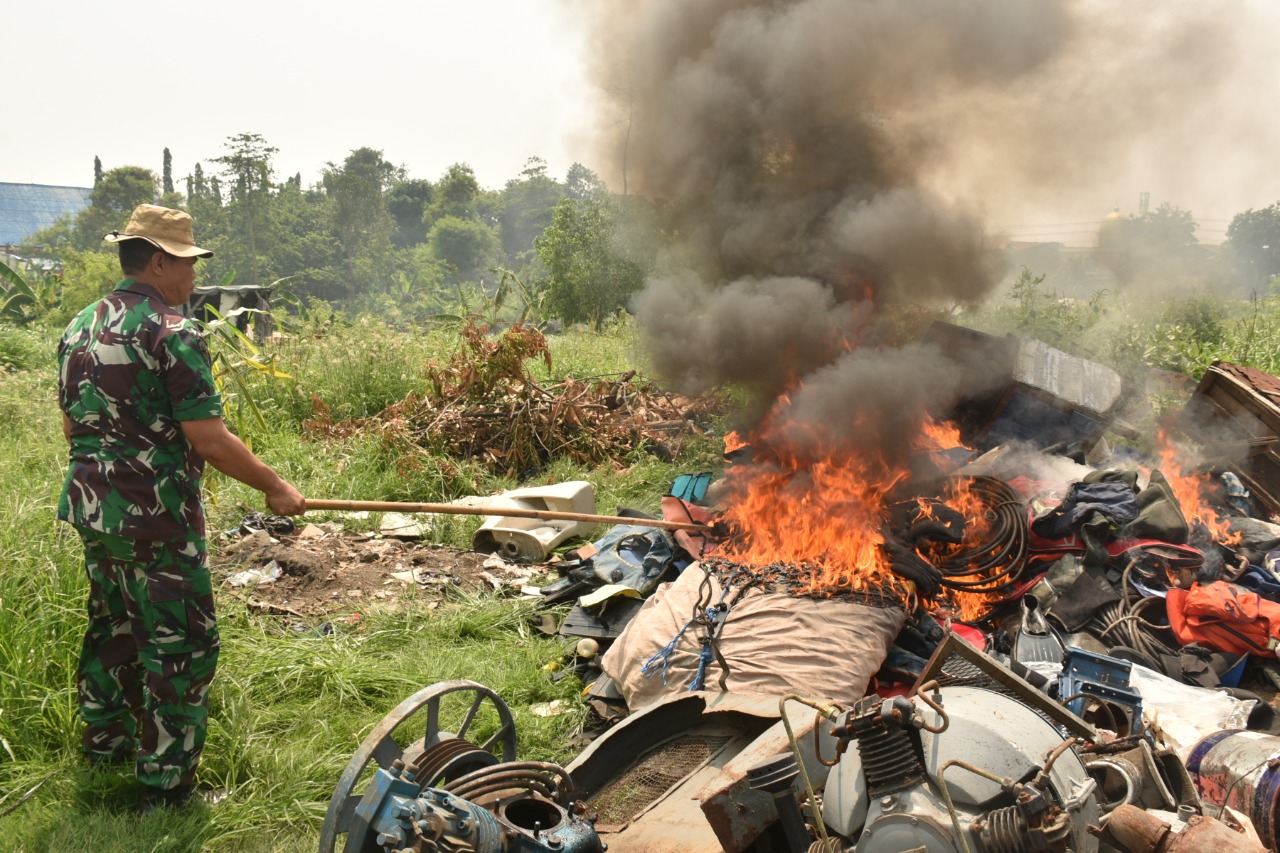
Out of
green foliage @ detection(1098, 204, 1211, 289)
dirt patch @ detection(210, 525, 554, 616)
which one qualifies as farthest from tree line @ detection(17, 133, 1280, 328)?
dirt patch @ detection(210, 525, 554, 616)

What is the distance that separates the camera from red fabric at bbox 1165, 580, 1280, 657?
412 centimetres

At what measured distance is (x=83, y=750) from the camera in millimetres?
3441

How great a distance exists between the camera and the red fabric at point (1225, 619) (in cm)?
412

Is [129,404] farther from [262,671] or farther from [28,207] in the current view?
[28,207]

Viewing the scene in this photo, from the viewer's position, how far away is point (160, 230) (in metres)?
3.21

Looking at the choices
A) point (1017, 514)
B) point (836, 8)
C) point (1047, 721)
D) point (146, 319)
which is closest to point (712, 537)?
point (1017, 514)

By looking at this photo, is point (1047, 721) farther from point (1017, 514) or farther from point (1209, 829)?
point (1017, 514)

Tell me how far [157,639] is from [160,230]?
155 cm

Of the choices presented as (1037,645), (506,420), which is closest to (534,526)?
(506,420)

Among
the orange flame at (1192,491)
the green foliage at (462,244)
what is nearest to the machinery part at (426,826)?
the orange flame at (1192,491)

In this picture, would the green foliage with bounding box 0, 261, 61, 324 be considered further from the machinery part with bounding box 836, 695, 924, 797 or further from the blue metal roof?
the blue metal roof

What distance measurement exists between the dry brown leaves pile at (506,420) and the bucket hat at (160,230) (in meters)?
5.08

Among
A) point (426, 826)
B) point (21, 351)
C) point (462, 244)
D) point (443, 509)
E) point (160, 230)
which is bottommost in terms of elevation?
point (426, 826)

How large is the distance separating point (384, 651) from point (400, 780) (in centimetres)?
276
